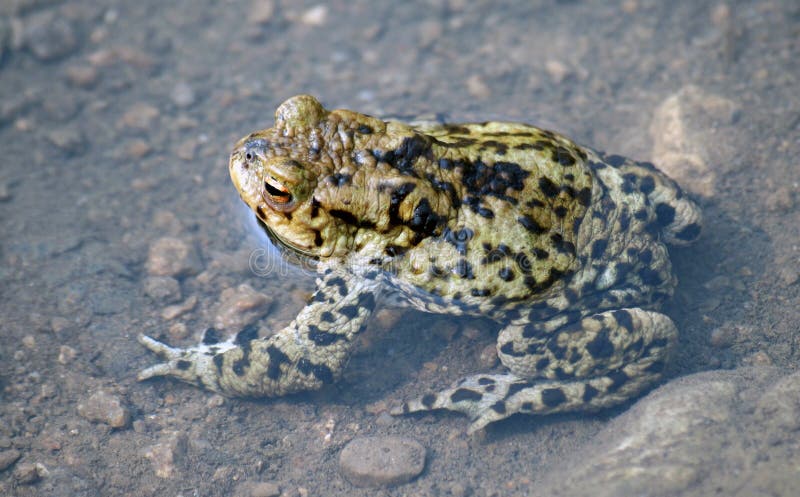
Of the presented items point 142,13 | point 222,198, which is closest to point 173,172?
point 222,198

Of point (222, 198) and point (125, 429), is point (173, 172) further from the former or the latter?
point (125, 429)

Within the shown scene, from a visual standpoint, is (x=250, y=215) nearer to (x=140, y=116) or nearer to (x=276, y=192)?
(x=276, y=192)

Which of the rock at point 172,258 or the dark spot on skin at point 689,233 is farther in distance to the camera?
the rock at point 172,258

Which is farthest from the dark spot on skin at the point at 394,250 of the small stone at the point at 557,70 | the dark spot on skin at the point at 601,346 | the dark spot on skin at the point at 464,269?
the small stone at the point at 557,70

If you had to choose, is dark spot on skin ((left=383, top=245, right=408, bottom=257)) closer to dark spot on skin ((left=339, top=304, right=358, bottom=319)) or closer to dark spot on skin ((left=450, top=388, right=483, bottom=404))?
dark spot on skin ((left=339, top=304, right=358, bottom=319))

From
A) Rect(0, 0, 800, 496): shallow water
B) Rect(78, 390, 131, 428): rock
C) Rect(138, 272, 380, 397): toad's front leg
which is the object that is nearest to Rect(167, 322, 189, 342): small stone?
Rect(0, 0, 800, 496): shallow water

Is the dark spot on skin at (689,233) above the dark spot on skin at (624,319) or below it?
above

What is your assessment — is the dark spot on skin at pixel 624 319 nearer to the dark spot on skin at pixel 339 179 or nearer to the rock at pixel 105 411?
the dark spot on skin at pixel 339 179

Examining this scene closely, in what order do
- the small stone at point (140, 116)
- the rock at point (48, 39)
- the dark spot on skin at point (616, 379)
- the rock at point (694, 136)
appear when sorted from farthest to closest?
1. the rock at point (48, 39)
2. the small stone at point (140, 116)
3. the rock at point (694, 136)
4. the dark spot on skin at point (616, 379)
